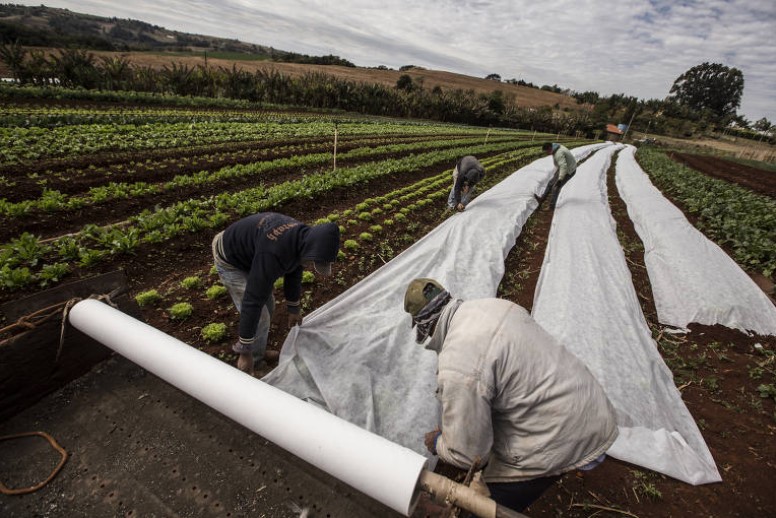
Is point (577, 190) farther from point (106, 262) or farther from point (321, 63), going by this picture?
point (321, 63)

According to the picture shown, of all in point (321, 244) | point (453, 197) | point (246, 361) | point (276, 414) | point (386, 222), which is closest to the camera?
point (276, 414)

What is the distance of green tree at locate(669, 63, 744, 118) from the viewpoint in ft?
334

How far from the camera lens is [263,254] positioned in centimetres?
272

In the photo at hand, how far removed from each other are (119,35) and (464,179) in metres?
166

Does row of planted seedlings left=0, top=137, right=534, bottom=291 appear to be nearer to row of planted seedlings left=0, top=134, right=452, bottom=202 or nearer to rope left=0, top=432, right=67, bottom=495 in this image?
row of planted seedlings left=0, top=134, right=452, bottom=202

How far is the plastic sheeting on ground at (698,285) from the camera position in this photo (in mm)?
5293

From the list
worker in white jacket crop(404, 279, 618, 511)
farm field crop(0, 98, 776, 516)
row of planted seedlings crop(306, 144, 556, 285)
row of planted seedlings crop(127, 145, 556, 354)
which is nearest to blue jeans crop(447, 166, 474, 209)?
row of planted seedlings crop(306, 144, 556, 285)

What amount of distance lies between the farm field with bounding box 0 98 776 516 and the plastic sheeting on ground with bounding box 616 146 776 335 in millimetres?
255

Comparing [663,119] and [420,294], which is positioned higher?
[663,119]

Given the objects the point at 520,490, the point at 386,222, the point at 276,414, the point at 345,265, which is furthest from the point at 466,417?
the point at 386,222

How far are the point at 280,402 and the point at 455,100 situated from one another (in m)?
51.9

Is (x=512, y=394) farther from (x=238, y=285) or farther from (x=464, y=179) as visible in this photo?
(x=464, y=179)

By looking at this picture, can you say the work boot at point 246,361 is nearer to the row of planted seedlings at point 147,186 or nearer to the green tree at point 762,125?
the row of planted seedlings at point 147,186

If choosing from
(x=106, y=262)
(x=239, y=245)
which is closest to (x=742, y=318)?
(x=239, y=245)
